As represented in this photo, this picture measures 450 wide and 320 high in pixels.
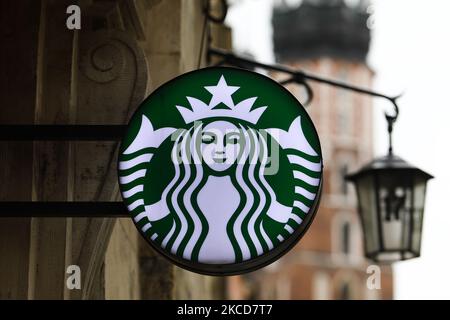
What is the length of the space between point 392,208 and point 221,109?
13.9ft

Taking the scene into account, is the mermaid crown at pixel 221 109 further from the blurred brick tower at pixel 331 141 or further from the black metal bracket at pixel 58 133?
the blurred brick tower at pixel 331 141

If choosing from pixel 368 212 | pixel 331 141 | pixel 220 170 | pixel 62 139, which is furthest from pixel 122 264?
pixel 331 141

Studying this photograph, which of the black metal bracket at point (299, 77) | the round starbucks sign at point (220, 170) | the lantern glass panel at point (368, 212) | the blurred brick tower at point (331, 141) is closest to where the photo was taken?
the round starbucks sign at point (220, 170)

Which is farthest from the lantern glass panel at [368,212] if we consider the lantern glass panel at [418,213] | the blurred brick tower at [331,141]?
the blurred brick tower at [331,141]

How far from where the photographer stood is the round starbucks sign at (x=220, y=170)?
4.75 m

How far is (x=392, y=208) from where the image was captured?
8.99 metres

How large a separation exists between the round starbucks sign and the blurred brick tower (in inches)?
3169

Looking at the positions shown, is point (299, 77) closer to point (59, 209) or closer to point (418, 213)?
point (418, 213)

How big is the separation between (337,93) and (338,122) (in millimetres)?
2604

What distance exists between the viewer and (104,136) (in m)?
4.95

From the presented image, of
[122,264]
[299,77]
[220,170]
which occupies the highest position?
[299,77]
